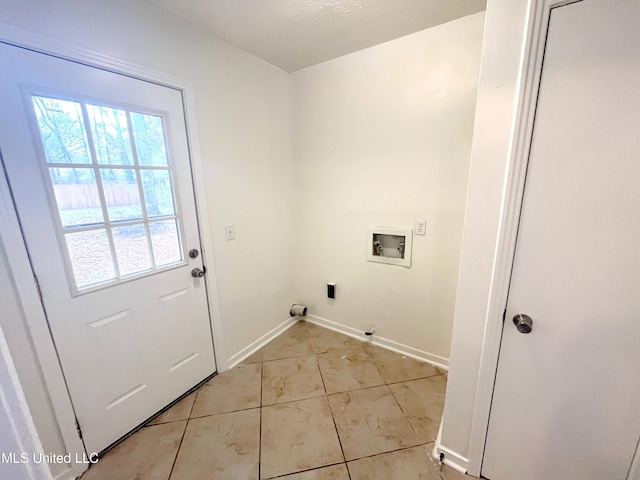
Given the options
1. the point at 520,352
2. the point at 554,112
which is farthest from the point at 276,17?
the point at 520,352

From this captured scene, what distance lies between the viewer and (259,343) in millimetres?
2277

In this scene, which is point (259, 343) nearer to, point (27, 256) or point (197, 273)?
point (197, 273)

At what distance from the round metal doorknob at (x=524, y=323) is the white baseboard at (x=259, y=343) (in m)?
1.92

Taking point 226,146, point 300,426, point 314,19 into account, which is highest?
point 314,19

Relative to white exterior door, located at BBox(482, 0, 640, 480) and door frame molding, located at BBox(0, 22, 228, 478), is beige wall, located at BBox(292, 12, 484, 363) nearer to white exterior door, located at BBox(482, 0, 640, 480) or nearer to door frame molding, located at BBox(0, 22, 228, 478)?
white exterior door, located at BBox(482, 0, 640, 480)

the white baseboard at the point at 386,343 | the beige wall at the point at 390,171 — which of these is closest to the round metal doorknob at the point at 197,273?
the beige wall at the point at 390,171

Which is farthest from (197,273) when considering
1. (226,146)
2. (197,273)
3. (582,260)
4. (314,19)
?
(582,260)

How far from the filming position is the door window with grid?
1.15 metres

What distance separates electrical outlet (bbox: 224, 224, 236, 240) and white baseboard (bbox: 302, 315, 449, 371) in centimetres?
126

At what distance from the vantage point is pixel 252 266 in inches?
84.6

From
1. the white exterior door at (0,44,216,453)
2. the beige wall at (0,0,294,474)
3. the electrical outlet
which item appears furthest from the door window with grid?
the electrical outlet

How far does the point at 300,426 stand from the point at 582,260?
1.62 meters

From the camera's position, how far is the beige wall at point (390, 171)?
5.48 ft

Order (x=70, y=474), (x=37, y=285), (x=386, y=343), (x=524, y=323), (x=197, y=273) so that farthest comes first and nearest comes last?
(x=386, y=343), (x=197, y=273), (x=70, y=474), (x=37, y=285), (x=524, y=323)
